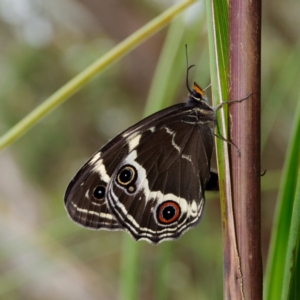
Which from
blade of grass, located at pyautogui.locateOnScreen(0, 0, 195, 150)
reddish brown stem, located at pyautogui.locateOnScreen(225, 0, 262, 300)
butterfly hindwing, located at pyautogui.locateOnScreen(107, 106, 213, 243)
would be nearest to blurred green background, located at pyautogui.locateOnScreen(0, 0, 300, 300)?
butterfly hindwing, located at pyautogui.locateOnScreen(107, 106, 213, 243)

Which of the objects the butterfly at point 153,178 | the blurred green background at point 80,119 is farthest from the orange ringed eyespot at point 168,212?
the blurred green background at point 80,119

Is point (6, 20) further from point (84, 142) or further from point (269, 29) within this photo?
point (269, 29)

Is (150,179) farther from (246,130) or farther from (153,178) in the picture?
(246,130)

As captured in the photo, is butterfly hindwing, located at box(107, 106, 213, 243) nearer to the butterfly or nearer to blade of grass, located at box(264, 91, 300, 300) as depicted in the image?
the butterfly

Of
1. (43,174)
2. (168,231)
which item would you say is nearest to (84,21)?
(43,174)

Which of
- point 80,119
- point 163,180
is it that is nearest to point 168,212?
point 163,180

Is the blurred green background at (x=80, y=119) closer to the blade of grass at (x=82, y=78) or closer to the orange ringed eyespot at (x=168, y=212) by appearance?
the orange ringed eyespot at (x=168, y=212)
